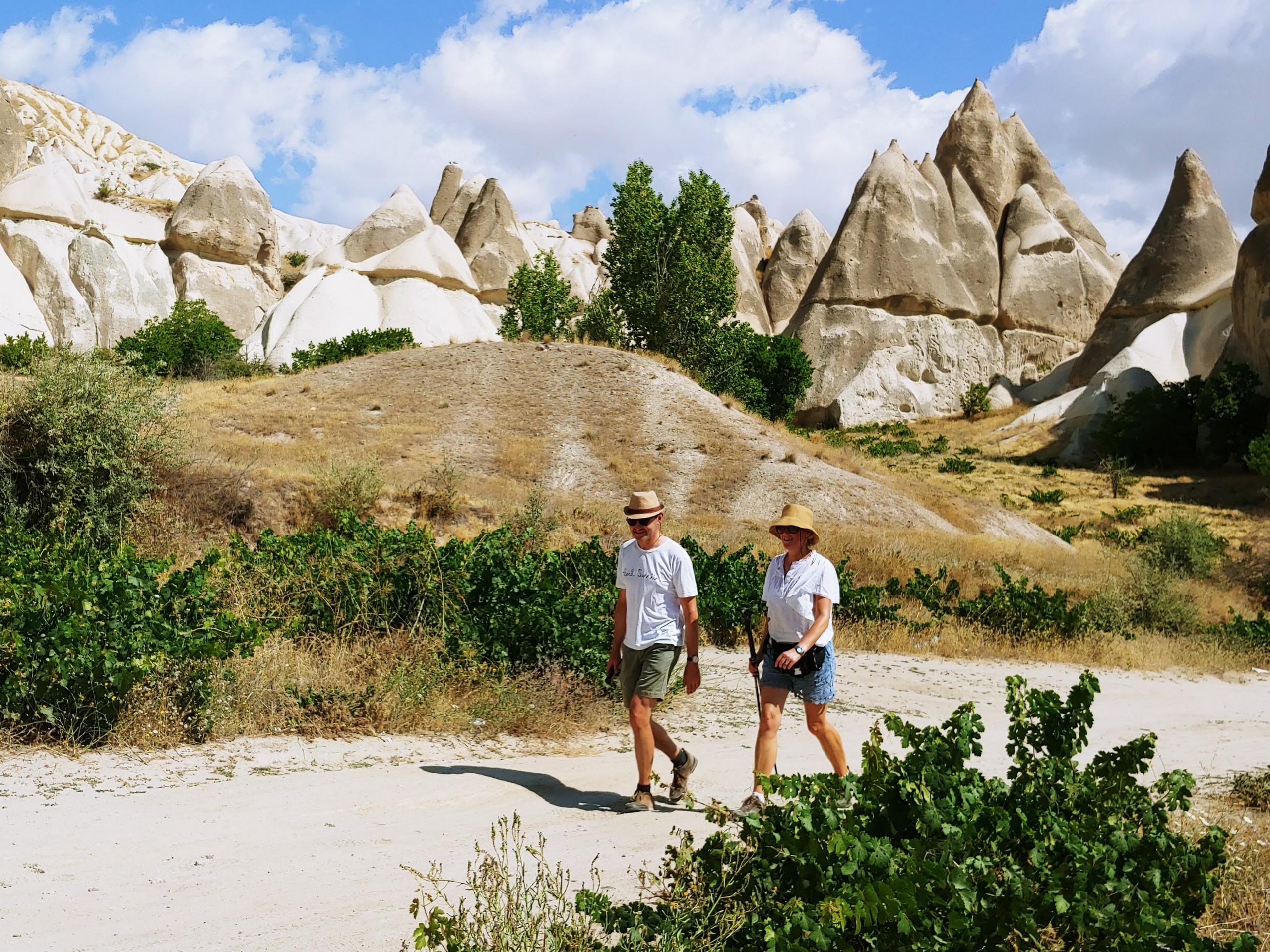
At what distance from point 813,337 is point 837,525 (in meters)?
24.6

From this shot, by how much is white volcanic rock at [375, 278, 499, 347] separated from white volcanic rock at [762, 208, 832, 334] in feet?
56.3

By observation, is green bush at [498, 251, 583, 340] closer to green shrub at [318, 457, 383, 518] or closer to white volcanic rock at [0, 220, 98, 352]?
white volcanic rock at [0, 220, 98, 352]

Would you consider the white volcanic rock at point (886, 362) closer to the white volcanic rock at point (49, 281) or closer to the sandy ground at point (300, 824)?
the white volcanic rock at point (49, 281)

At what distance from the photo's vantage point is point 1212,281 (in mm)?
34688

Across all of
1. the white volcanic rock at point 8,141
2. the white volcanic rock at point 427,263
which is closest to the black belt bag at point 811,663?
the white volcanic rock at point 427,263

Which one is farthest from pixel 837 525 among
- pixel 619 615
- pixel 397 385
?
pixel 619 615

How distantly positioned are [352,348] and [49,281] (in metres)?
11.3

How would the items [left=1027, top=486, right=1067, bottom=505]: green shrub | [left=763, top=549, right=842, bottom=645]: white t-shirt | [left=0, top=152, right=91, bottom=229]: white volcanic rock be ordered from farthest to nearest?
[left=0, top=152, right=91, bottom=229]: white volcanic rock < [left=1027, top=486, right=1067, bottom=505]: green shrub < [left=763, top=549, right=842, bottom=645]: white t-shirt

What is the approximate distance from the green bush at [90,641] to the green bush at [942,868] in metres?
2.96

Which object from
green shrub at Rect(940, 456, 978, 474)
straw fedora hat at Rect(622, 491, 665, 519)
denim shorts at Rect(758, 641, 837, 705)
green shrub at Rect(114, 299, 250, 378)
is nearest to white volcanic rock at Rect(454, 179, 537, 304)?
green shrub at Rect(114, 299, 250, 378)

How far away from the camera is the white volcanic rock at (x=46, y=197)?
33.7 m

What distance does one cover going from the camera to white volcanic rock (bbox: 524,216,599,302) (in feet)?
168

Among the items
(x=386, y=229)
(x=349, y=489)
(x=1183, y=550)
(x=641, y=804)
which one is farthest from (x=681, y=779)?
(x=386, y=229)

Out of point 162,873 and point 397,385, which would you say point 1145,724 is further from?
point 397,385
